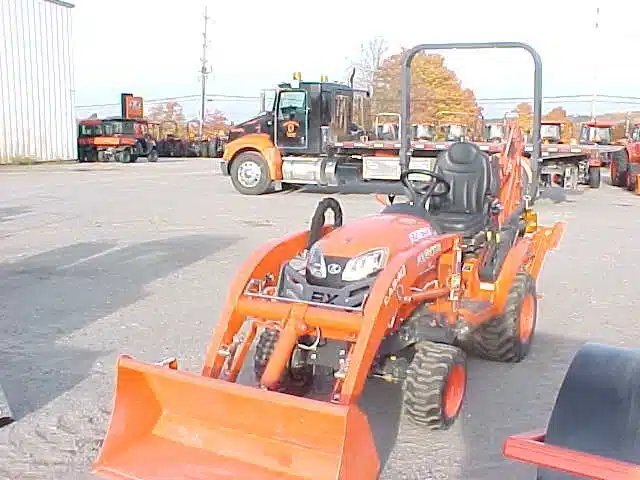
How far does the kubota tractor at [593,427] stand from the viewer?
79.6 inches

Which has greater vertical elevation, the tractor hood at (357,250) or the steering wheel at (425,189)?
the steering wheel at (425,189)

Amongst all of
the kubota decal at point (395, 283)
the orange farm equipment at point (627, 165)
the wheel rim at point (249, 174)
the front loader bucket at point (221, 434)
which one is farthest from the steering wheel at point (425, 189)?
the orange farm equipment at point (627, 165)

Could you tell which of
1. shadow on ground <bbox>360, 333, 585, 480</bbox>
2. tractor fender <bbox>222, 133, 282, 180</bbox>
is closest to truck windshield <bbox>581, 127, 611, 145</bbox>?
tractor fender <bbox>222, 133, 282, 180</bbox>

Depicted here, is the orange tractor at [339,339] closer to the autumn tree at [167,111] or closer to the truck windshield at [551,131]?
the truck windshield at [551,131]

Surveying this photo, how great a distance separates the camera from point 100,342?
18.9 ft

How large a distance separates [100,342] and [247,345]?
207 cm

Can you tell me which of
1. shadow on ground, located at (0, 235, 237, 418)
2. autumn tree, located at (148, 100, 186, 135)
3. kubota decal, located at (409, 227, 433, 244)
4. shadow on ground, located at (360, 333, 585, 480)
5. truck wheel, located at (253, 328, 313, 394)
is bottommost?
shadow on ground, located at (360, 333, 585, 480)

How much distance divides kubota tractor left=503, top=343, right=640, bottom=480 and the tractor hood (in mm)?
1855

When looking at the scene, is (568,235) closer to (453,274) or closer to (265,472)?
(453,274)

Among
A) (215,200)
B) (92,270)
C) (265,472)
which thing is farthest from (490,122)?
(265,472)

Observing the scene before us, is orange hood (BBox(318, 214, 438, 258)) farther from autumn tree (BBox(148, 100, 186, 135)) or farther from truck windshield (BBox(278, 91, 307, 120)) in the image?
autumn tree (BBox(148, 100, 186, 135))

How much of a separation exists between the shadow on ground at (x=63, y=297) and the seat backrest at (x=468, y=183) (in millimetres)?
2583

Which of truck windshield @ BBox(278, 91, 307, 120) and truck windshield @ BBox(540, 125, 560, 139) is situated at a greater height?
truck windshield @ BBox(278, 91, 307, 120)

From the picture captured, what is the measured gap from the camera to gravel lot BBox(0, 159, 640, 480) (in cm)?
403
